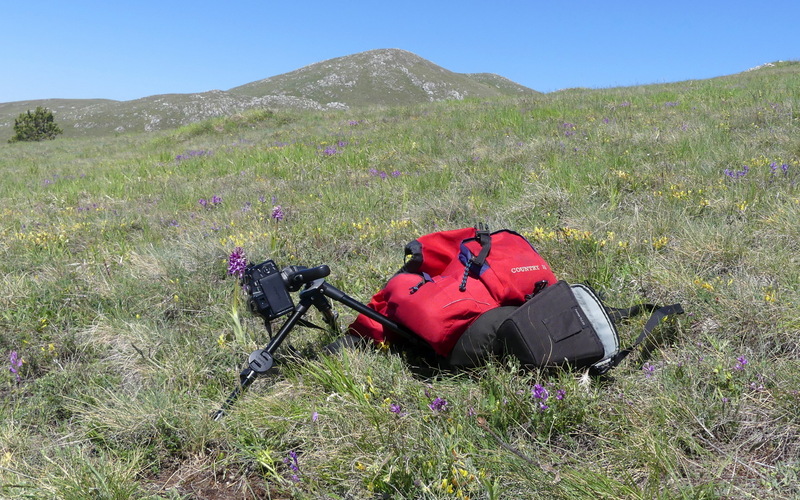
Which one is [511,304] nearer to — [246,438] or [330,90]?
[246,438]

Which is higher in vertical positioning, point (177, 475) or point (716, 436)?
point (716, 436)

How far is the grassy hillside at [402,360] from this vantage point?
1.97m

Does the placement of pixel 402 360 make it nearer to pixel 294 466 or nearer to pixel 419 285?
pixel 419 285

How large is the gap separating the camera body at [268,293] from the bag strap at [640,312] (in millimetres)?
1713

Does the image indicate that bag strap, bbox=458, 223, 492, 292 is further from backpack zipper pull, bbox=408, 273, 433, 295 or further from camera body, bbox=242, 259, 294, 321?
camera body, bbox=242, 259, 294, 321

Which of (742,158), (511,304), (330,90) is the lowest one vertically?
(511,304)

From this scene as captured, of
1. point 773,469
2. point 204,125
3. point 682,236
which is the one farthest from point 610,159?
point 204,125

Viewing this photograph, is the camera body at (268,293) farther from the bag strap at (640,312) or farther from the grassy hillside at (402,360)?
the bag strap at (640,312)

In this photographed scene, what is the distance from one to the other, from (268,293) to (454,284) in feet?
3.48

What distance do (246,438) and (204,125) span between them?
679 inches

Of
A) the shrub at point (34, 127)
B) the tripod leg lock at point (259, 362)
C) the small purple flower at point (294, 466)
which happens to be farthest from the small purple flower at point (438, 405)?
the shrub at point (34, 127)

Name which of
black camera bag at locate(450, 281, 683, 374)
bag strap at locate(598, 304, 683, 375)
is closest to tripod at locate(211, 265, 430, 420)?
black camera bag at locate(450, 281, 683, 374)

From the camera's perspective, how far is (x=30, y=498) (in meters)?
1.96

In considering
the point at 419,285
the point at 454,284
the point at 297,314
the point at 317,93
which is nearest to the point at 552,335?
the point at 454,284
